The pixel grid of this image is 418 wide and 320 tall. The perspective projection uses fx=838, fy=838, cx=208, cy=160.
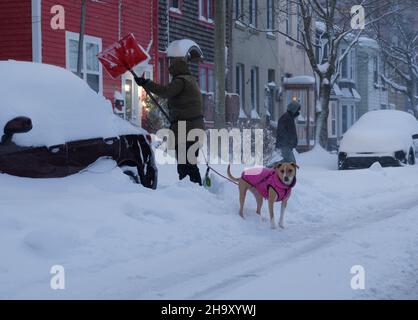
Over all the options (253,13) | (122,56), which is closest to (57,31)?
(122,56)

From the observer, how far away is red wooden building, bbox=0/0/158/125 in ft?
64.7

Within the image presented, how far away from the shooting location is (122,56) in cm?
1186

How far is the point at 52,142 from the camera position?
358 inches

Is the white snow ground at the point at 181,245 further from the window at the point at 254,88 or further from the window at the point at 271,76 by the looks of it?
the window at the point at 271,76

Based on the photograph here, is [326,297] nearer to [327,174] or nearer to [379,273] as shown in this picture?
[379,273]

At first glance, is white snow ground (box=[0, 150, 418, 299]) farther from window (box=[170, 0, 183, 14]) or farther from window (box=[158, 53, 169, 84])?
window (box=[170, 0, 183, 14])

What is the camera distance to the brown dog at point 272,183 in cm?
962

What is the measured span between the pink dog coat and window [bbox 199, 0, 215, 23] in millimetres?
18848

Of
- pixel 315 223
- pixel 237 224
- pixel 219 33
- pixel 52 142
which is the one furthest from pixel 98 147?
pixel 219 33

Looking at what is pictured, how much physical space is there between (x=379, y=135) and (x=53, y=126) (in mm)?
14465

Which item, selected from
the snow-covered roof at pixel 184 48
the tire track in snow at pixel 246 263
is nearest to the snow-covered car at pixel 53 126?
the tire track in snow at pixel 246 263

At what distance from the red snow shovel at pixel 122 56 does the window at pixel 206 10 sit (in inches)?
655

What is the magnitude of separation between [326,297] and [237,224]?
3.71 meters

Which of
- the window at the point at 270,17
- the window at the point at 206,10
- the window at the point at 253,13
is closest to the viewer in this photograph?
the window at the point at 206,10
